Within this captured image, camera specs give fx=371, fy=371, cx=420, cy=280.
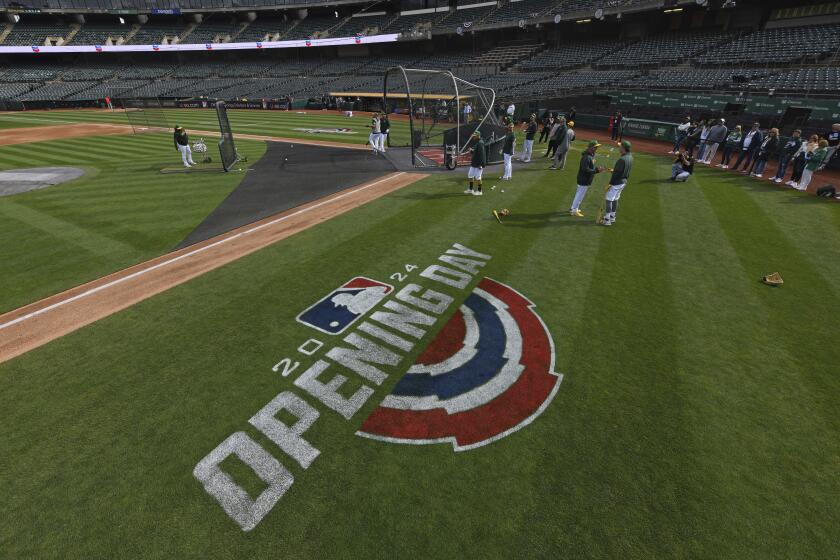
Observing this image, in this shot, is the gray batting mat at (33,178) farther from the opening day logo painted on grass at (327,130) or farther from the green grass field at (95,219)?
the opening day logo painted on grass at (327,130)

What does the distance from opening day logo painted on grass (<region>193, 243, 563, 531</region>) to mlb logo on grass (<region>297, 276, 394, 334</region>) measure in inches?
0.8

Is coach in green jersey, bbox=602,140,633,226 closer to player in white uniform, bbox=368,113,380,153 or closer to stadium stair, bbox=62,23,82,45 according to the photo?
player in white uniform, bbox=368,113,380,153

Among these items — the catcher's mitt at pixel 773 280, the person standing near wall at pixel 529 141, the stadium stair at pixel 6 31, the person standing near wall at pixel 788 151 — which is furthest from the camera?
the stadium stair at pixel 6 31

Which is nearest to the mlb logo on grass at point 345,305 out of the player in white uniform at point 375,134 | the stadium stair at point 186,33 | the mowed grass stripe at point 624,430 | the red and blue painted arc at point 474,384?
the red and blue painted arc at point 474,384

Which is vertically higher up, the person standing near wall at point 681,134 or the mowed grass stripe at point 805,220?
the person standing near wall at point 681,134

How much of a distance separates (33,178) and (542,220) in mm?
22531

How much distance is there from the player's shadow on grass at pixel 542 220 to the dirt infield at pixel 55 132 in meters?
36.5

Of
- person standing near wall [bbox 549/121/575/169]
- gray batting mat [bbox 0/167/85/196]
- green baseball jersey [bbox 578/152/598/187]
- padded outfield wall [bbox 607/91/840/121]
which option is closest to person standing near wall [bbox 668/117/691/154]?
padded outfield wall [bbox 607/91/840/121]

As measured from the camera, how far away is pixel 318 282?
818 centimetres

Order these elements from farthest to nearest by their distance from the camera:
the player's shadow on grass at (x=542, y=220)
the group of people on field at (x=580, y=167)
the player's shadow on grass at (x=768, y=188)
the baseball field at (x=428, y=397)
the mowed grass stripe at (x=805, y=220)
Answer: the player's shadow on grass at (x=768, y=188), the player's shadow on grass at (x=542, y=220), the group of people on field at (x=580, y=167), the mowed grass stripe at (x=805, y=220), the baseball field at (x=428, y=397)

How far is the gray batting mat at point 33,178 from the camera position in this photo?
15516mm

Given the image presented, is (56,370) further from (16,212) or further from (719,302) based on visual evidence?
(719,302)

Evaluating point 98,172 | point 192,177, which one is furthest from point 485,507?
point 98,172

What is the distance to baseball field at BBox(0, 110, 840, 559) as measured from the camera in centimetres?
376
